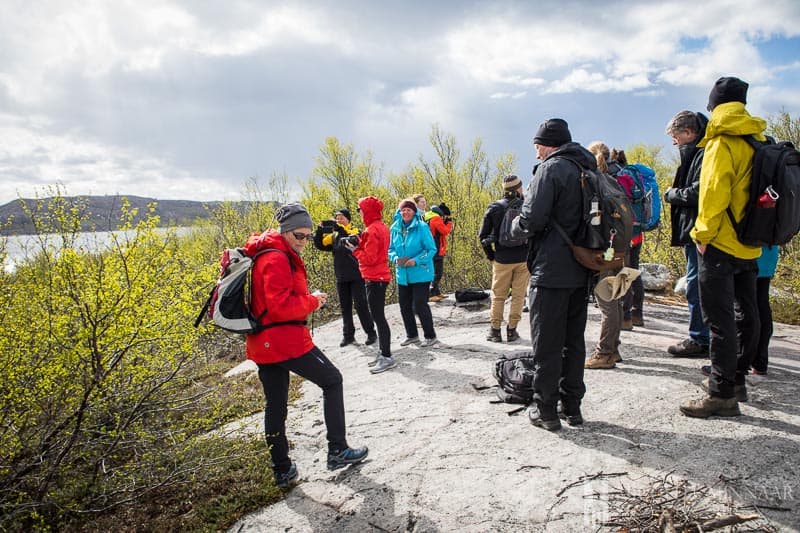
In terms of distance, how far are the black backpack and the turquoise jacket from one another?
1.86m

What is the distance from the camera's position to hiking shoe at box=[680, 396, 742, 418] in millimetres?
3120

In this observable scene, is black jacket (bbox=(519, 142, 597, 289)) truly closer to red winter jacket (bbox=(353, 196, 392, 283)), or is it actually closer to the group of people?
the group of people

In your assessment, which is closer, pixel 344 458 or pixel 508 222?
pixel 344 458

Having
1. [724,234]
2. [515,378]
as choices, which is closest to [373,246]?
[515,378]

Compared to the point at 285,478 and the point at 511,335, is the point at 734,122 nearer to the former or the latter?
the point at 511,335

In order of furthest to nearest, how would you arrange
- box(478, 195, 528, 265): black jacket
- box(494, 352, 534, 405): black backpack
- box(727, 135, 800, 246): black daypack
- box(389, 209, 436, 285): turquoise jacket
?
1. box(389, 209, 436, 285): turquoise jacket
2. box(478, 195, 528, 265): black jacket
3. box(494, 352, 534, 405): black backpack
4. box(727, 135, 800, 246): black daypack

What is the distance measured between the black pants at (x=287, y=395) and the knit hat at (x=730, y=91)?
11.1 ft

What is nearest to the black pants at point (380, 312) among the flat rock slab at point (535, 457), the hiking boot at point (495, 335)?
the flat rock slab at point (535, 457)

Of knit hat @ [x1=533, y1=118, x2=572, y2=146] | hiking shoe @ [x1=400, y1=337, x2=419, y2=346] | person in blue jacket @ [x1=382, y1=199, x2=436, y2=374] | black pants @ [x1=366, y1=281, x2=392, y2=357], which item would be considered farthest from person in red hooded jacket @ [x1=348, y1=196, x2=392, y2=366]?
knit hat @ [x1=533, y1=118, x2=572, y2=146]

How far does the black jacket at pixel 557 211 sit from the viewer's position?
3010mm

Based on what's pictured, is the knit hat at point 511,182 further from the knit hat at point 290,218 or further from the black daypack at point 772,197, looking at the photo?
the knit hat at point 290,218

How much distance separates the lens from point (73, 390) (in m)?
3.31

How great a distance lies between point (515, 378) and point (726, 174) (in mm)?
2192

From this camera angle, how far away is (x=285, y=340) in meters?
2.92
